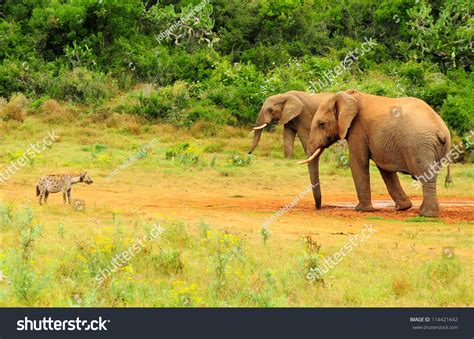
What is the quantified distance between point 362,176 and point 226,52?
20116mm

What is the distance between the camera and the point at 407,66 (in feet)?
97.6

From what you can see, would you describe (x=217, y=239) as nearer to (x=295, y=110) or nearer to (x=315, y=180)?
(x=315, y=180)

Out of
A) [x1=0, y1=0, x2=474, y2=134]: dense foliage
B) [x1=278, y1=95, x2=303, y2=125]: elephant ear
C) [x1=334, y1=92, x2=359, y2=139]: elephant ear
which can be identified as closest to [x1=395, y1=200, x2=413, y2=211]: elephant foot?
[x1=334, y1=92, x2=359, y2=139]: elephant ear

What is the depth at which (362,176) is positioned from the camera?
16.3 meters

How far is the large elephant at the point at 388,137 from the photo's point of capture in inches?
598

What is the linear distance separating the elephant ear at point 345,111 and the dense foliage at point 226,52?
1039 cm

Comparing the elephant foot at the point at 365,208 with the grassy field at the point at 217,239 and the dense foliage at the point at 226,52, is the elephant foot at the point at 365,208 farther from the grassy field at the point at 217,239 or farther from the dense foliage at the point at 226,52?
the dense foliage at the point at 226,52

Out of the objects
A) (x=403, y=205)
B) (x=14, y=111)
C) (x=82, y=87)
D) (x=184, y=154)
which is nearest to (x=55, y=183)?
(x=403, y=205)

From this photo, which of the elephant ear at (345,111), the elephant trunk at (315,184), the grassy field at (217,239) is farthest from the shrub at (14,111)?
the elephant ear at (345,111)

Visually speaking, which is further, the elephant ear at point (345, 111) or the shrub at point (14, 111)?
the shrub at point (14, 111)

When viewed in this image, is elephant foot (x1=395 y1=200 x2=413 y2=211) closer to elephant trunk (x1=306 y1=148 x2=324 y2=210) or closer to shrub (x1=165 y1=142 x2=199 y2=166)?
elephant trunk (x1=306 y1=148 x2=324 y2=210)

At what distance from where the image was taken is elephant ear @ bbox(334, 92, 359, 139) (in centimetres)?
1606

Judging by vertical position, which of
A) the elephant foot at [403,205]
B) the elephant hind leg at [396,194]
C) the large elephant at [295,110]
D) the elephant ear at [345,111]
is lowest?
the elephant foot at [403,205]

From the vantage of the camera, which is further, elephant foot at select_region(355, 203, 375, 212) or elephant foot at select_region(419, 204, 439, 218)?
elephant foot at select_region(355, 203, 375, 212)
